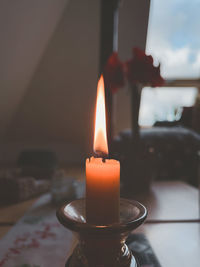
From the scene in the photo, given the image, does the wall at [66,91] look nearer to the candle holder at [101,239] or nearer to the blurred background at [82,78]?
the blurred background at [82,78]

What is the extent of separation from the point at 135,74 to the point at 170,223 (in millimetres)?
511

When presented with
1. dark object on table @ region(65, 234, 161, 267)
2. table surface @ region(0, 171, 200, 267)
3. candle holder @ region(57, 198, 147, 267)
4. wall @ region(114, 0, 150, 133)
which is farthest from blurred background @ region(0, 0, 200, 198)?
candle holder @ region(57, 198, 147, 267)

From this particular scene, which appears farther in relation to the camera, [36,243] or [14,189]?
[14,189]

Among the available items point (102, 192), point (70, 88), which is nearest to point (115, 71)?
point (102, 192)

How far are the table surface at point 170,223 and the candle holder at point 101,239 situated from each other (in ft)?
0.62

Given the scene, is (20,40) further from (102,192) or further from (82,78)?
(102,192)

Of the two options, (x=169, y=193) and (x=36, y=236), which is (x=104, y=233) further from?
(x=169, y=193)

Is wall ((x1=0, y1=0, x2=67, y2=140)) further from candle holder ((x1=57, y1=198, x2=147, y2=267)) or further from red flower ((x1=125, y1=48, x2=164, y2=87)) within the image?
candle holder ((x1=57, y1=198, x2=147, y2=267))

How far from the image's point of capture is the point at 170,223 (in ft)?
2.02

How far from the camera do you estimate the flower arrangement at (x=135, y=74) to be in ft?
2.62

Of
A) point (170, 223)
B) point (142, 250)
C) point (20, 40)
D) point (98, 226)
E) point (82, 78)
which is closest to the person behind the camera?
point (98, 226)

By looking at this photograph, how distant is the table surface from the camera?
0.45 m

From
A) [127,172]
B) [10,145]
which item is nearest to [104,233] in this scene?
[127,172]

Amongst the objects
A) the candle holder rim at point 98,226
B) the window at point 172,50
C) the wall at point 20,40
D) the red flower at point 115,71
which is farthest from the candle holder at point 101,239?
the window at point 172,50
